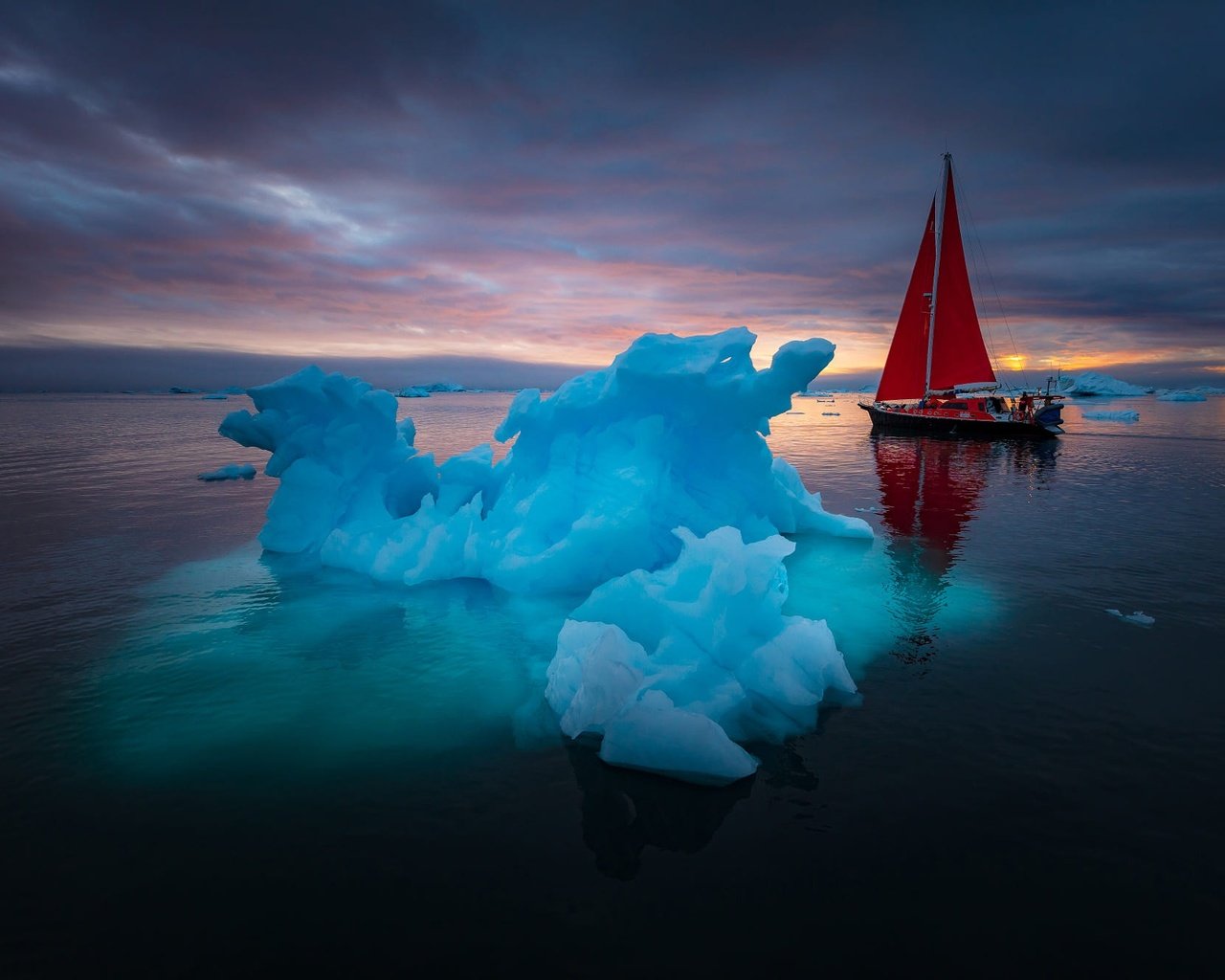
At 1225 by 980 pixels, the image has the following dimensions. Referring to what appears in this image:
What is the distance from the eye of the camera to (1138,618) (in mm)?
8570

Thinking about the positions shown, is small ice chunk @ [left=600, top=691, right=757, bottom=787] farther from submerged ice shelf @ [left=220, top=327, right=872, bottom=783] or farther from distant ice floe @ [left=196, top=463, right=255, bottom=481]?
distant ice floe @ [left=196, top=463, right=255, bottom=481]

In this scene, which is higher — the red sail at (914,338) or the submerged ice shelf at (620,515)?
the red sail at (914,338)

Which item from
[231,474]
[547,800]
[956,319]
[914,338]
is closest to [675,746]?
[547,800]

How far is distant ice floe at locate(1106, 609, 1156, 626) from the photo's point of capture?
8477 millimetres

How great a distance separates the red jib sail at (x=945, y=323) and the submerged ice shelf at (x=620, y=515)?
3496 cm

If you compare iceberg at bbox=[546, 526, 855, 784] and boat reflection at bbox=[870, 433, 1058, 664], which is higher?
iceberg at bbox=[546, 526, 855, 784]

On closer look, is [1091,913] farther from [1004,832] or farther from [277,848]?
[277,848]

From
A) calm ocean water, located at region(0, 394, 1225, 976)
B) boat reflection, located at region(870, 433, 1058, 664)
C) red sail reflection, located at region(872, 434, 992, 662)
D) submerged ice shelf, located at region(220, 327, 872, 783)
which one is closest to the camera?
calm ocean water, located at region(0, 394, 1225, 976)

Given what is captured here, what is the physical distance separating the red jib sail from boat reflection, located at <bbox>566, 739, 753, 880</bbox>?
45479 millimetres

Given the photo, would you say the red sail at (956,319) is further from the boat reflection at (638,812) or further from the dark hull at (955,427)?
the boat reflection at (638,812)

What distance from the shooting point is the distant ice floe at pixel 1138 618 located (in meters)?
8.48

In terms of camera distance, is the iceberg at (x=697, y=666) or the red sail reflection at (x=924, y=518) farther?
the red sail reflection at (x=924, y=518)

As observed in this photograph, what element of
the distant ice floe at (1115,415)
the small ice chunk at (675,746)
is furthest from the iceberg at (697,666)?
the distant ice floe at (1115,415)

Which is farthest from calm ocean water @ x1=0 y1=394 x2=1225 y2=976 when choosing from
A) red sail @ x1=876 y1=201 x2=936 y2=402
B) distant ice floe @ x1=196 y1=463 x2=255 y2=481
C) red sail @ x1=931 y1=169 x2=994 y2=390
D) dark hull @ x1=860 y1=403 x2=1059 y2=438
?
red sail @ x1=876 y1=201 x2=936 y2=402
